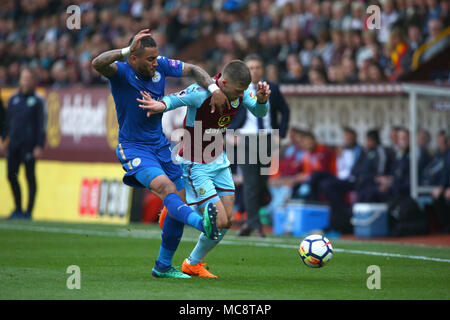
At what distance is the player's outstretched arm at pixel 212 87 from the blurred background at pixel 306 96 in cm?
624

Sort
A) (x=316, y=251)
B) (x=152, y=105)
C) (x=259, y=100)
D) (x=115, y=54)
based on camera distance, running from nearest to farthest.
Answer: (x=152, y=105)
(x=115, y=54)
(x=259, y=100)
(x=316, y=251)

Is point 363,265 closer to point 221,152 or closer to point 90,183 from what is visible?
point 221,152

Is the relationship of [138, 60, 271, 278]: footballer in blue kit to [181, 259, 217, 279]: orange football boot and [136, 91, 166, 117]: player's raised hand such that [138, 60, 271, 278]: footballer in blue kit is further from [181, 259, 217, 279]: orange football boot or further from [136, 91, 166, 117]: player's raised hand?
[136, 91, 166, 117]: player's raised hand

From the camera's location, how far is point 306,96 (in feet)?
54.9

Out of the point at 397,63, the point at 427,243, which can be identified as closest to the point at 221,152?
the point at 427,243

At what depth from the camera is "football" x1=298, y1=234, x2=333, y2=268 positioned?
7.80m

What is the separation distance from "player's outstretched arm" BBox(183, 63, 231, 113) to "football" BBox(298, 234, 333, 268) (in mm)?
1457

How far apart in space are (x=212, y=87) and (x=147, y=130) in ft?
2.42

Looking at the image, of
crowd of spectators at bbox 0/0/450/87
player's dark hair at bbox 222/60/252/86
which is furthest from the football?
crowd of spectators at bbox 0/0/450/87

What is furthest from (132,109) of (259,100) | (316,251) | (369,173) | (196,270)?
(369,173)

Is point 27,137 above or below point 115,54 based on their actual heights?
below

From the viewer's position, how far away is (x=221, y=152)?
8.05 metres

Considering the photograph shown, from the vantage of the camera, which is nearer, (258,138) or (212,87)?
(212,87)

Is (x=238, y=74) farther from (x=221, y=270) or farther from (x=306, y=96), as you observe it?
(x=306, y=96)
